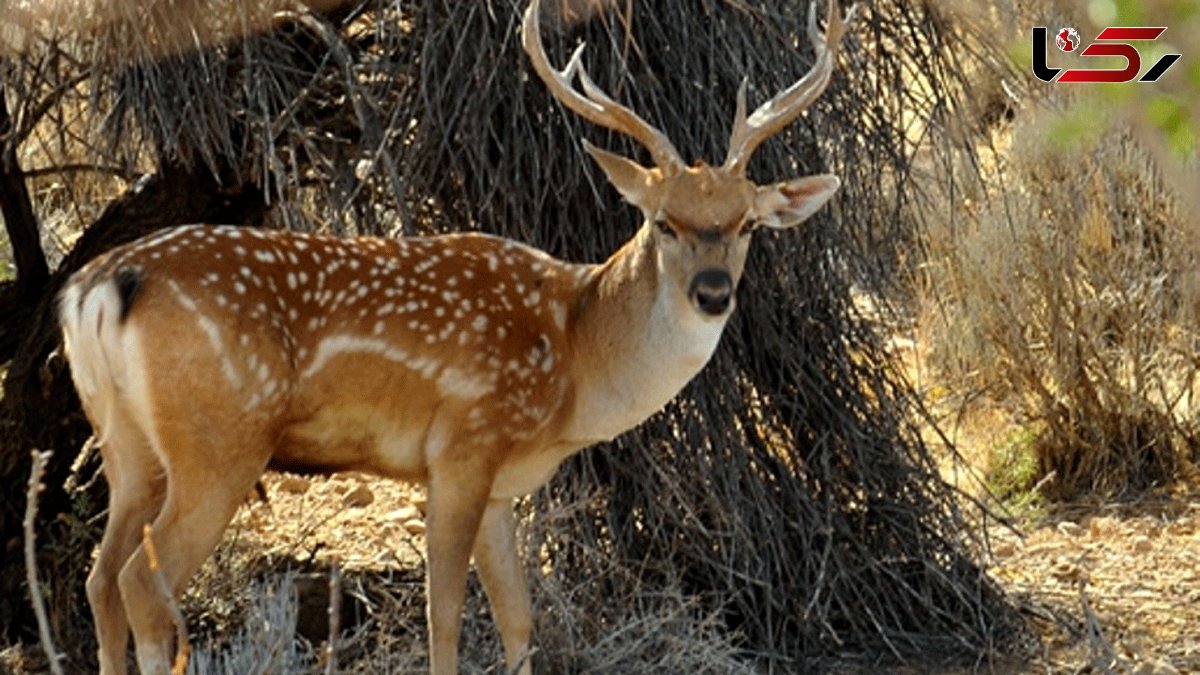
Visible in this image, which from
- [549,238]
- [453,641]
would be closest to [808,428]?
[549,238]

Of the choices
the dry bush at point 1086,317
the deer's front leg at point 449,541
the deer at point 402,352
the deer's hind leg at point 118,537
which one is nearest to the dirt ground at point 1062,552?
the dry bush at point 1086,317

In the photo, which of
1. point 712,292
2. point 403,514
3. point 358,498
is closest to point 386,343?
point 712,292

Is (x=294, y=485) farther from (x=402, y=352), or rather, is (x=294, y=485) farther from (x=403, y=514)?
(x=402, y=352)

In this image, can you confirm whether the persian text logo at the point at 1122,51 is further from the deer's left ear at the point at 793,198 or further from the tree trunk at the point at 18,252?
the tree trunk at the point at 18,252

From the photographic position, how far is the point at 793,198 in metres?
6.18

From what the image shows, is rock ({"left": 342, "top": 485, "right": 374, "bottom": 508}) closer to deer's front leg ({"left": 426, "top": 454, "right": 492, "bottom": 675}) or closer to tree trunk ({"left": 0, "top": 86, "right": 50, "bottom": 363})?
tree trunk ({"left": 0, "top": 86, "right": 50, "bottom": 363})

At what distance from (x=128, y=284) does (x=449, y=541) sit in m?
1.12

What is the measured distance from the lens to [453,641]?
6188 millimetres

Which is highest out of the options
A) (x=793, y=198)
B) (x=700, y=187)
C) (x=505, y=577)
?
(x=700, y=187)

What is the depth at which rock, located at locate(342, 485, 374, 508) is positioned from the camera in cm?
905

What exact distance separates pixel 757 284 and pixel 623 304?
3.44 feet

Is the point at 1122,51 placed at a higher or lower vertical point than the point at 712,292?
higher

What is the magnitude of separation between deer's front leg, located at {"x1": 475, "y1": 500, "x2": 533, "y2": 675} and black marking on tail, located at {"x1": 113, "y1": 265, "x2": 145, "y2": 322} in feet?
4.31

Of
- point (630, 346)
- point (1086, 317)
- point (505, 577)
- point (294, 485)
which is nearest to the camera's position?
point (630, 346)
